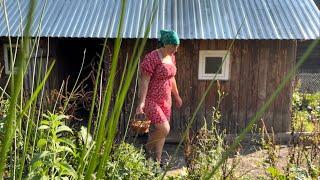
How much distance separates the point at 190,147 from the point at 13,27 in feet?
15.0

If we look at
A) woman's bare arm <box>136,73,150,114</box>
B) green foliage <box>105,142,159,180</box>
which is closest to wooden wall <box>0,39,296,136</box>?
woman's bare arm <box>136,73,150,114</box>

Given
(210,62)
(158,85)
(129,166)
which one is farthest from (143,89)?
(210,62)

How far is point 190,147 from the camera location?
3.51 m

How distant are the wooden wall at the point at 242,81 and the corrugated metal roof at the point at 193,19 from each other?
318 mm

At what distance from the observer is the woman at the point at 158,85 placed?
4512 mm

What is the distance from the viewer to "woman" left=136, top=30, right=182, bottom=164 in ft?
14.8

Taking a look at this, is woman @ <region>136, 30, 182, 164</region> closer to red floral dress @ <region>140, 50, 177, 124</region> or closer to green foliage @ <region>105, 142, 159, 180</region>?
red floral dress @ <region>140, 50, 177, 124</region>

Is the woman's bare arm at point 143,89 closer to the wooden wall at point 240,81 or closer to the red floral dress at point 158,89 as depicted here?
the red floral dress at point 158,89

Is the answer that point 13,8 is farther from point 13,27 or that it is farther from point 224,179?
point 224,179

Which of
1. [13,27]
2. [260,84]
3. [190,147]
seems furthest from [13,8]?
[190,147]

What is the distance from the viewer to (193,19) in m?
6.88

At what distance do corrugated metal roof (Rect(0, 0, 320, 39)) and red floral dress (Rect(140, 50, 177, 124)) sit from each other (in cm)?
161

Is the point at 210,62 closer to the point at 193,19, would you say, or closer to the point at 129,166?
the point at 193,19

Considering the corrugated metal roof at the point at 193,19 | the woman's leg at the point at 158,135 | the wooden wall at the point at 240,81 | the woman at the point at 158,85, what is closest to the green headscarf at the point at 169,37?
the woman at the point at 158,85
